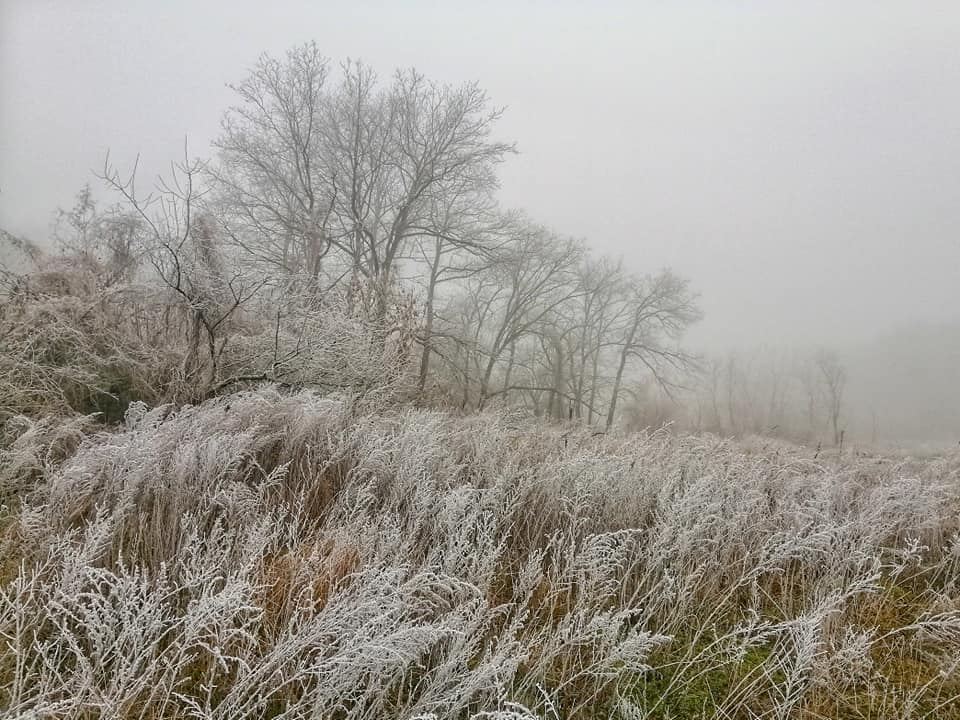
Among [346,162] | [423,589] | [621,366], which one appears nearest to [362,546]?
[423,589]

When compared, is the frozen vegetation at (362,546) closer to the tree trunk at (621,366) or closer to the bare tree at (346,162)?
the bare tree at (346,162)

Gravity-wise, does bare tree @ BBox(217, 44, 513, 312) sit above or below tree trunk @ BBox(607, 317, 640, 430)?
above

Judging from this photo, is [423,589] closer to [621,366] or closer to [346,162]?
[346,162]

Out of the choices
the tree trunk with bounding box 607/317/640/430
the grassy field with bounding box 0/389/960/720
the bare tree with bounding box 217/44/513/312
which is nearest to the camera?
the grassy field with bounding box 0/389/960/720

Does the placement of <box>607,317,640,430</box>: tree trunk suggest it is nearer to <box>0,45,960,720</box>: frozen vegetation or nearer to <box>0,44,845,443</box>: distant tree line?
<box>0,44,845,443</box>: distant tree line

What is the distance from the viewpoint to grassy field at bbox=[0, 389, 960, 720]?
1.59 meters

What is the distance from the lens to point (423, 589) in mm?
1979

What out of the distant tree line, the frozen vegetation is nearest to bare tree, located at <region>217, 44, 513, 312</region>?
the distant tree line

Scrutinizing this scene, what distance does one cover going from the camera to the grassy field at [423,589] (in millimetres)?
1586

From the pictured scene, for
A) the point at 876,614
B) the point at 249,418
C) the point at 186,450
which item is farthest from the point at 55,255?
the point at 876,614

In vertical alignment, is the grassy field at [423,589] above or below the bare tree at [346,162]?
below

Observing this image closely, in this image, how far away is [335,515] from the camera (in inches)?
110

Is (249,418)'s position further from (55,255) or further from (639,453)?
(55,255)

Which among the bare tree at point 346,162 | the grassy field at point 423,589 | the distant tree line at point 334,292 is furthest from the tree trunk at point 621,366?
the grassy field at point 423,589
